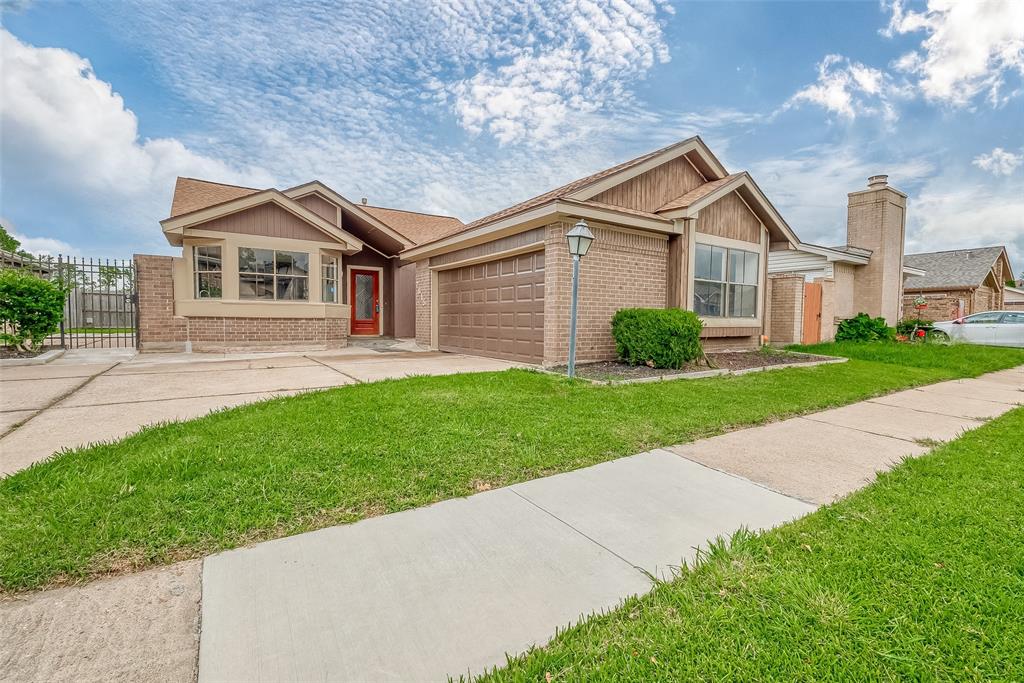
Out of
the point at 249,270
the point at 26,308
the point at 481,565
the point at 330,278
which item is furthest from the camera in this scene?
the point at 330,278

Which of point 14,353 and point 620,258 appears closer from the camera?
A: point 620,258

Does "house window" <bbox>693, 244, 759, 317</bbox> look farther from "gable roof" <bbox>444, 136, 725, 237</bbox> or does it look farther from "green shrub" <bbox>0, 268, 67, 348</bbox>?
"green shrub" <bbox>0, 268, 67, 348</bbox>

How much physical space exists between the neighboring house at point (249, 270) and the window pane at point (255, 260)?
2 centimetres

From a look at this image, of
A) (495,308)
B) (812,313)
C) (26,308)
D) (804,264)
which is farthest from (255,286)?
(804,264)

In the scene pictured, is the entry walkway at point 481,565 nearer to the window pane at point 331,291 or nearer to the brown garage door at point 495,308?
the brown garage door at point 495,308

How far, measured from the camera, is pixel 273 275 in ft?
40.8

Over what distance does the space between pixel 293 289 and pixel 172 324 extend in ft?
9.61

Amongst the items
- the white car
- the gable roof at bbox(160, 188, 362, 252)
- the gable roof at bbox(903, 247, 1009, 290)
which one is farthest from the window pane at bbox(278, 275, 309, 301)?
the gable roof at bbox(903, 247, 1009, 290)

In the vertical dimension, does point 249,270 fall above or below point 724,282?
above

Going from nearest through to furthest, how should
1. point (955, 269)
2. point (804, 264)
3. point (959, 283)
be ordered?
point (804, 264) < point (959, 283) < point (955, 269)

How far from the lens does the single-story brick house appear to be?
29.8 feet

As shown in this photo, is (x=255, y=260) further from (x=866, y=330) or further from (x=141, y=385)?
(x=866, y=330)

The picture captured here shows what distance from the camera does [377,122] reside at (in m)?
13.2

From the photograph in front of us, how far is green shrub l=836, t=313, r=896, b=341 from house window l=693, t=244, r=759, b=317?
5.71 m
